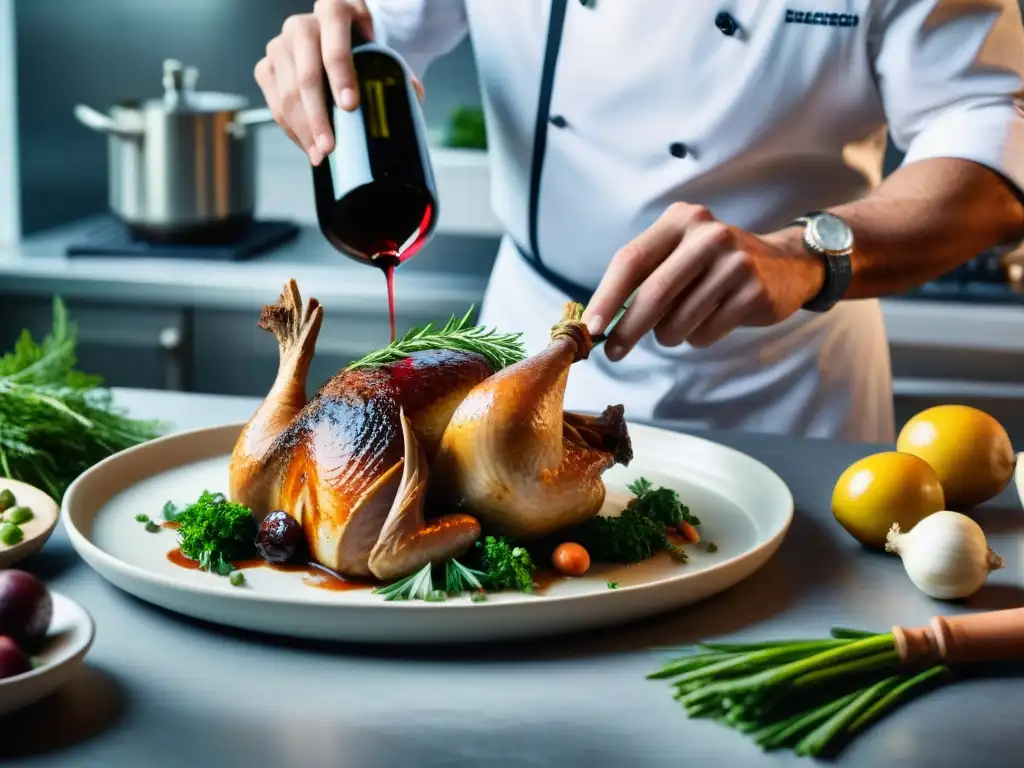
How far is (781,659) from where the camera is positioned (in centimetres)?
89

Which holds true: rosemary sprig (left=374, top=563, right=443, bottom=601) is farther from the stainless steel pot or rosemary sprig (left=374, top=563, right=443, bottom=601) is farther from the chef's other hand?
the stainless steel pot

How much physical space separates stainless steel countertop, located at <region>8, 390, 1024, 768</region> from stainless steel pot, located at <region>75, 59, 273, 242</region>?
1806mm

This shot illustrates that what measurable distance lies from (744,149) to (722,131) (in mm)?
41

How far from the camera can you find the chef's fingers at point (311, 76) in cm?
132

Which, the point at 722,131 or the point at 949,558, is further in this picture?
the point at 722,131

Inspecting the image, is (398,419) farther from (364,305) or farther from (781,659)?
(364,305)

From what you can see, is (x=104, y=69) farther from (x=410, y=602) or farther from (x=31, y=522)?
(x=410, y=602)

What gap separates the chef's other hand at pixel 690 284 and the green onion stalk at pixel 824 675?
0.38m

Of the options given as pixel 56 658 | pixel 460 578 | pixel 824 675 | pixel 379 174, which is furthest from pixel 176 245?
pixel 824 675

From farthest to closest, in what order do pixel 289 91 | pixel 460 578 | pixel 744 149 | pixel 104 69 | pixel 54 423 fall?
1. pixel 104 69
2. pixel 744 149
3. pixel 289 91
4. pixel 54 423
5. pixel 460 578

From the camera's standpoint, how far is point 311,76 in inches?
55.6

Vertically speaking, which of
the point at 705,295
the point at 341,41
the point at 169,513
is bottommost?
the point at 169,513

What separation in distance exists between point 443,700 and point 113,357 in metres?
2.07

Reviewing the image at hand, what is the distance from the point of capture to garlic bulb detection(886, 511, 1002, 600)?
1.05m
